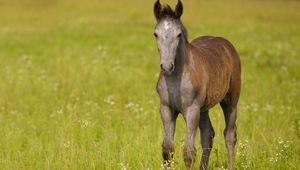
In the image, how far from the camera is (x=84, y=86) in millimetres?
15992

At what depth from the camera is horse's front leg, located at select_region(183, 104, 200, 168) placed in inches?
300

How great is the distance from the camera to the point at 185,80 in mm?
7617

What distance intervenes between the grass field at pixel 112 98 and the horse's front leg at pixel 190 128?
1.29 ft

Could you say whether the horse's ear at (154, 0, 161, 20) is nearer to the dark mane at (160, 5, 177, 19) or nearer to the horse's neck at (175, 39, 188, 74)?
the dark mane at (160, 5, 177, 19)

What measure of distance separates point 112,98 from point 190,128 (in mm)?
6997

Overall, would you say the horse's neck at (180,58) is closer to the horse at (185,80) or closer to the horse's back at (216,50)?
the horse at (185,80)

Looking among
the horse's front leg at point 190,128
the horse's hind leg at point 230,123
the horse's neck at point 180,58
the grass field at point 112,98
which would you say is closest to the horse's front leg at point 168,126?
the horse's front leg at point 190,128

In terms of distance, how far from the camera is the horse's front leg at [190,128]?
25.0 feet

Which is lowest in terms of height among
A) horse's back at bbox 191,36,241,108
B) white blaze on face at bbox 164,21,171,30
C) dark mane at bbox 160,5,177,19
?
horse's back at bbox 191,36,241,108

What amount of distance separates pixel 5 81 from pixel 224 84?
917 centimetres

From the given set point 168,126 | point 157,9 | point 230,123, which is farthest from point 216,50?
point 157,9

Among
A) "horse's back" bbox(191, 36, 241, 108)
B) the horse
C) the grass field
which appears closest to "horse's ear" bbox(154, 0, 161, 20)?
the horse

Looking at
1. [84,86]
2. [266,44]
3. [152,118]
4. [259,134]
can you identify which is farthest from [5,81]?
[266,44]

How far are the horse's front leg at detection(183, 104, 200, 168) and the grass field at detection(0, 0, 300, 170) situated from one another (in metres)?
0.39
